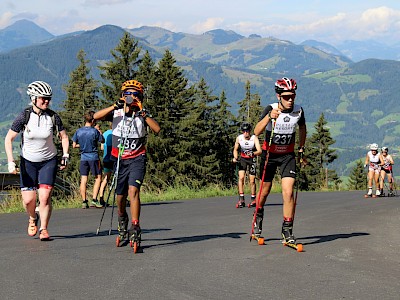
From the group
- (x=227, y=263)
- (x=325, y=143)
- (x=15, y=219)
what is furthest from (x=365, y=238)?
(x=325, y=143)

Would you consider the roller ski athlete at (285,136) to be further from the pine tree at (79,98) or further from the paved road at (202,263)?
the pine tree at (79,98)

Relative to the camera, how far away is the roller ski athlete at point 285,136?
27.1 ft

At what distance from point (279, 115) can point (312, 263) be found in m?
2.06

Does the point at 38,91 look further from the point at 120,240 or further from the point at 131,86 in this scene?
the point at 120,240

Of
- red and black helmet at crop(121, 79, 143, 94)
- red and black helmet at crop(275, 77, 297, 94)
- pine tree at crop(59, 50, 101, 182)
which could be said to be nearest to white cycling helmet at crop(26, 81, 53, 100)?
red and black helmet at crop(121, 79, 143, 94)

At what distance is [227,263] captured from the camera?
7098mm

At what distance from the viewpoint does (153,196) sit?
1800 cm

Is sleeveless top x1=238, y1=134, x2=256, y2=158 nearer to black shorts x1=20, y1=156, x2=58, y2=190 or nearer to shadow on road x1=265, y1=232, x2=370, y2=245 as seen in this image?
shadow on road x1=265, y1=232, x2=370, y2=245

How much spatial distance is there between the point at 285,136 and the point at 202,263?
7.18 ft

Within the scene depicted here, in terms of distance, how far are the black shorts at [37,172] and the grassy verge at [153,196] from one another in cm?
525

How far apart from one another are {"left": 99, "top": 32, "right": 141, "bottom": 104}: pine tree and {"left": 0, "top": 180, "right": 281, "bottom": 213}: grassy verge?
39908 mm

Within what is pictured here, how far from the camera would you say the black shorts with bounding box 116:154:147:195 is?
26.4 feet

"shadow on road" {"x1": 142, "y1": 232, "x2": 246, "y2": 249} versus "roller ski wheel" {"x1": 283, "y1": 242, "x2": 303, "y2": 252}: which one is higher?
"roller ski wheel" {"x1": 283, "y1": 242, "x2": 303, "y2": 252}

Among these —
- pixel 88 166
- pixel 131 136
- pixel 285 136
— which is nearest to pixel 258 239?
pixel 285 136
